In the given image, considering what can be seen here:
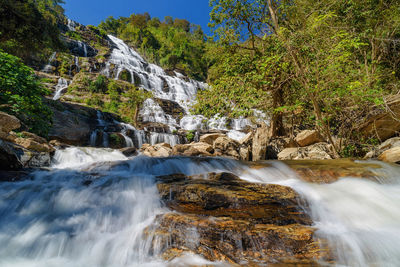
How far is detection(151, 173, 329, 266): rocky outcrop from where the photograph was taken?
2002 millimetres

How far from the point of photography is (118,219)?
2.70 metres

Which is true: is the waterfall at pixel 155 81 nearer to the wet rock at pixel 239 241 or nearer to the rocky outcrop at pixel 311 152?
the rocky outcrop at pixel 311 152

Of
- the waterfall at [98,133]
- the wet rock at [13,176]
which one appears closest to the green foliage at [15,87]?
the wet rock at [13,176]

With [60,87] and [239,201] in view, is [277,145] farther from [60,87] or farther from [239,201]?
[60,87]

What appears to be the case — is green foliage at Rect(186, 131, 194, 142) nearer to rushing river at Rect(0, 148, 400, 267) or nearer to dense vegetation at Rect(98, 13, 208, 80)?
rushing river at Rect(0, 148, 400, 267)

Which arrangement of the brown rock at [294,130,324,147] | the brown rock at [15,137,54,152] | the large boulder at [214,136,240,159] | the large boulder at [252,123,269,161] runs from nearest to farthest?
the brown rock at [15,137,54,152] < the large boulder at [252,123,269,161] < the brown rock at [294,130,324,147] < the large boulder at [214,136,240,159]

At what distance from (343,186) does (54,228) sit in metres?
4.65

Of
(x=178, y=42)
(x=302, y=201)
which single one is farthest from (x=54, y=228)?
(x=178, y=42)

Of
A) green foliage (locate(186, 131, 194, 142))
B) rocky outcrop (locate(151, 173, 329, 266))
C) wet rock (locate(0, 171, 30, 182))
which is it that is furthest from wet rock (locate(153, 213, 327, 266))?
green foliage (locate(186, 131, 194, 142))

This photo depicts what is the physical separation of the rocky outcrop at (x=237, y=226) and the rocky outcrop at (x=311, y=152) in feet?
13.8

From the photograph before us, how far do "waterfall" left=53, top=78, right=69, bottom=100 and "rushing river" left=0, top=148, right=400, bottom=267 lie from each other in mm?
15647

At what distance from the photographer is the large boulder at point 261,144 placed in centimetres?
723

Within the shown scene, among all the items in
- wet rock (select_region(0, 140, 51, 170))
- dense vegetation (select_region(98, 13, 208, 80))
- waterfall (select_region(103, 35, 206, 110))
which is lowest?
wet rock (select_region(0, 140, 51, 170))

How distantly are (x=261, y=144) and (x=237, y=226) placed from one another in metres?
5.42
